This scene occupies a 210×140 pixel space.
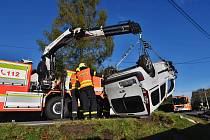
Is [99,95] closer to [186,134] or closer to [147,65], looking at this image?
[147,65]

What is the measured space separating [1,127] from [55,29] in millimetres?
16384

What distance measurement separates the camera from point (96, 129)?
6.16m

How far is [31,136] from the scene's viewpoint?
5.29 metres

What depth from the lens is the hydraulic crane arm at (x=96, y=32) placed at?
10.8 m

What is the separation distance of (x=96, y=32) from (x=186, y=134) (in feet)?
18.6

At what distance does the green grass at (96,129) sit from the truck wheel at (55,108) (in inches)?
136

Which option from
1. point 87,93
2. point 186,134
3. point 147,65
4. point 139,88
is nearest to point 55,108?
point 87,93

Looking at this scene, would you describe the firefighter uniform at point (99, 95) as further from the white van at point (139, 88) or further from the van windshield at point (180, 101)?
the van windshield at point (180, 101)

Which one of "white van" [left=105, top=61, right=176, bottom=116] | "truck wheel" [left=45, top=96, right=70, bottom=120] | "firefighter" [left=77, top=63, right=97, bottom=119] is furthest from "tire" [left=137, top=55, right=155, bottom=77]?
"truck wheel" [left=45, top=96, right=70, bottom=120]

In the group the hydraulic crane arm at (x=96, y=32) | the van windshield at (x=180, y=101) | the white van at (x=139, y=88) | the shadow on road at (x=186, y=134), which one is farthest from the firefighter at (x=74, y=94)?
the van windshield at (x=180, y=101)

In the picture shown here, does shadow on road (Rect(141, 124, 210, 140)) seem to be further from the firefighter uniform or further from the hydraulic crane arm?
the hydraulic crane arm

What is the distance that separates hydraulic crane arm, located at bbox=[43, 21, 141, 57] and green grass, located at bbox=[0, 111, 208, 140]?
3730 mm

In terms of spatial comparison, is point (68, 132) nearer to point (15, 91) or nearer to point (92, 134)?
point (92, 134)

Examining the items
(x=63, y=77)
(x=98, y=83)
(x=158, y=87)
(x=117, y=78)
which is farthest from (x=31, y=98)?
(x=158, y=87)
